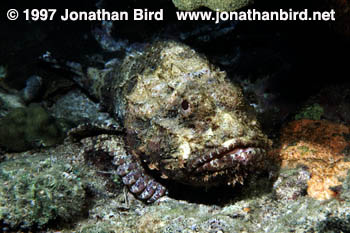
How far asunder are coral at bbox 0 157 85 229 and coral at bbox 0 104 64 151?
A: 1352mm

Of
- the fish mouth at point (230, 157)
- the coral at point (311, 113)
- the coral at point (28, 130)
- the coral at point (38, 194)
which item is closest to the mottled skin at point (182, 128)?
the fish mouth at point (230, 157)

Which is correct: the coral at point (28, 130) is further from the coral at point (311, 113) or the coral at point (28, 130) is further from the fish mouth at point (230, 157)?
the coral at point (311, 113)

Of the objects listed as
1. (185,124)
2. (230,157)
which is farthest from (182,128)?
(230,157)

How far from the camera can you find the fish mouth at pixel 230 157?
8.87 ft

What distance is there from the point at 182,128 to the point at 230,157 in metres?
0.66

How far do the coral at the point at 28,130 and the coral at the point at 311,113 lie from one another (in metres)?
4.49

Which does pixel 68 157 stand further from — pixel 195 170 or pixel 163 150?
pixel 195 170

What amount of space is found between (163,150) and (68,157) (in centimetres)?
202

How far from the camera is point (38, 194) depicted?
304 cm

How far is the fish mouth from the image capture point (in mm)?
2703

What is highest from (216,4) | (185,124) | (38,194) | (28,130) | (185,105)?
(216,4)

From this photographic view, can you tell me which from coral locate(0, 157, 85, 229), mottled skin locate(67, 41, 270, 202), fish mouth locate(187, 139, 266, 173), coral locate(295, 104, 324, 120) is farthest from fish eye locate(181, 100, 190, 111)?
coral locate(295, 104, 324, 120)

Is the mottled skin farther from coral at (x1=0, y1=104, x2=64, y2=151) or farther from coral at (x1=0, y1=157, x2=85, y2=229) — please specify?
coral at (x1=0, y1=104, x2=64, y2=151)

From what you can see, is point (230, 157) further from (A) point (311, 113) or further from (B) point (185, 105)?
(A) point (311, 113)
